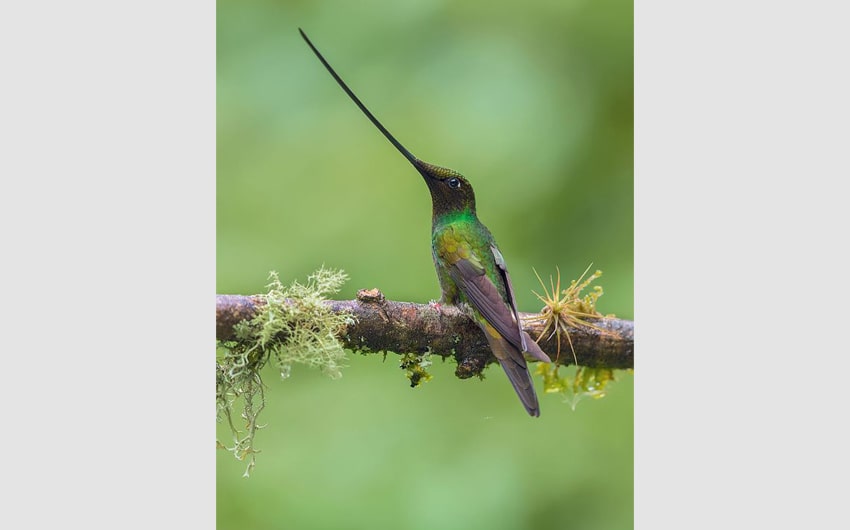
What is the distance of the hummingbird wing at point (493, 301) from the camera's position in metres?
2.45

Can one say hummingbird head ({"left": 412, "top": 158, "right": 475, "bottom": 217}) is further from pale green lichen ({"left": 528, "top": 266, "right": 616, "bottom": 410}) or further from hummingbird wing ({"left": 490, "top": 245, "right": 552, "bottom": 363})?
pale green lichen ({"left": 528, "top": 266, "right": 616, "bottom": 410})

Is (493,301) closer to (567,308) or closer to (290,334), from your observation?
(567,308)

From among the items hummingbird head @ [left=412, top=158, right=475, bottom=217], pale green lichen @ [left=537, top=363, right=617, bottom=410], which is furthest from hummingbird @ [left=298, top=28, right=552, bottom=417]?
pale green lichen @ [left=537, top=363, right=617, bottom=410]

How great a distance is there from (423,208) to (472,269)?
14.4 inches

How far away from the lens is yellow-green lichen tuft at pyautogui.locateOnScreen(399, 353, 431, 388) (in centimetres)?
252

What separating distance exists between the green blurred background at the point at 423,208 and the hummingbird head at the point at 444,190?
83mm

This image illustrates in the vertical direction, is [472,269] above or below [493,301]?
above

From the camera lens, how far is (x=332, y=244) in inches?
110

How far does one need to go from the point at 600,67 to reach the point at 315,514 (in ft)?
6.42

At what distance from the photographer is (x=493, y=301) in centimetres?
250

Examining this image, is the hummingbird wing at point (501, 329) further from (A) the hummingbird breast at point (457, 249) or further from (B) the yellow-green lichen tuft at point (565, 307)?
(B) the yellow-green lichen tuft at point (565, 307)

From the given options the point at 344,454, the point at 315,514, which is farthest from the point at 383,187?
the point at 315,514

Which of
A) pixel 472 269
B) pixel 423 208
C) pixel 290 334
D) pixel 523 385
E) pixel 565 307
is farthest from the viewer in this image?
pixel 423 208

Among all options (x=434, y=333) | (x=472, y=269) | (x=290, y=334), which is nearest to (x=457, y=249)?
(x=472, y=269)
